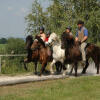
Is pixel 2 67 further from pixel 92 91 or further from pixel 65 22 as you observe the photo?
pixel 65 22

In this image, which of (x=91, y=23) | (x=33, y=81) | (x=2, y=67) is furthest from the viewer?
(x=91, y=23)

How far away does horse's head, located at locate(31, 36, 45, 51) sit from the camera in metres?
12.8

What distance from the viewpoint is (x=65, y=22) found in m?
30.5

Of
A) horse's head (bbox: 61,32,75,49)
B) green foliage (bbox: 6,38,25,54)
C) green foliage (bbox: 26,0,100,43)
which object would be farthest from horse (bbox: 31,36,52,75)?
green foliage (bbox: 26,0,100,43)

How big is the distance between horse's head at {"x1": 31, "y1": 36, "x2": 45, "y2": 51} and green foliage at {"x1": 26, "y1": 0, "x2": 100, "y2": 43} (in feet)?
54.2

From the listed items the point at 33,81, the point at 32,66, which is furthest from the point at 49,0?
the point at 33,81

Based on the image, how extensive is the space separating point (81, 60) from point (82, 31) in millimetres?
1452

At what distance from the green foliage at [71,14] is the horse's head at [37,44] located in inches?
650

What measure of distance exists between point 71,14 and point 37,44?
767 inches

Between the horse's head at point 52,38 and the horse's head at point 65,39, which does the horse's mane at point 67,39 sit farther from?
the horse's head at point 52,38

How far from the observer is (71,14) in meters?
31.7

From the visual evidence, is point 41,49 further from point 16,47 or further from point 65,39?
point 16,47

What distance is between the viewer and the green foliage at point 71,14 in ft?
99.3

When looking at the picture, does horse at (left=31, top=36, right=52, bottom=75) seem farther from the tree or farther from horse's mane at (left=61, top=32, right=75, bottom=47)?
the tree
